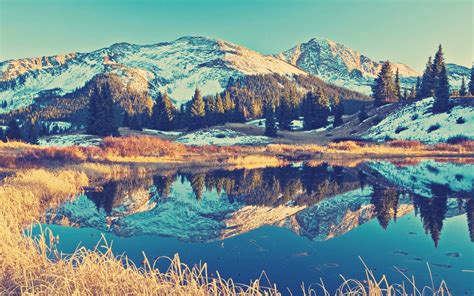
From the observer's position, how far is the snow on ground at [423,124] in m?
52.0

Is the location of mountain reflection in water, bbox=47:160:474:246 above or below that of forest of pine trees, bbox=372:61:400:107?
below

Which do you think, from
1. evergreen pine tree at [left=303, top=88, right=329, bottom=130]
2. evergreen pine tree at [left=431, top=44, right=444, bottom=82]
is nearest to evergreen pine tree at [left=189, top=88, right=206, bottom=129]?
evergreen pine tree at [left=303, top=88, right=329, bottom=130]

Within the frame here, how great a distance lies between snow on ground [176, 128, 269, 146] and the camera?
59.8m

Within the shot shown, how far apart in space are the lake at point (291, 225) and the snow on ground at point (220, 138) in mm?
34668

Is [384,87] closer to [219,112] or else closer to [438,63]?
[438,63]

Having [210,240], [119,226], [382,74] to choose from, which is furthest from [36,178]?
[382,74]

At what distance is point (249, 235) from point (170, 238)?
109 inches

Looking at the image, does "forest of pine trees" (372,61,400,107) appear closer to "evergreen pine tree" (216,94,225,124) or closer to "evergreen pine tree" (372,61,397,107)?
"evergreen pine tree" (372,61,397,107)

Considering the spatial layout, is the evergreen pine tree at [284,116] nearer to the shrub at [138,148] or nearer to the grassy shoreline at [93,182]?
the grassy shoreline at [93,182]

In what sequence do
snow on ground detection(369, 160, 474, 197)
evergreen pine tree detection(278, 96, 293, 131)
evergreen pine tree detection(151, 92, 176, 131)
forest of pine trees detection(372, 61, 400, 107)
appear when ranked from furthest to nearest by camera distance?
evergreen pine tree detection(151, 92, 176, 131), evergreen pine tree detection(278, 96, 293, 131), forest of pine trees detection(372, 61, 400, 107), snow on ground detection(369, 160, 474, 197)

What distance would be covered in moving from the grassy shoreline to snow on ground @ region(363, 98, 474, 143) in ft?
24.0

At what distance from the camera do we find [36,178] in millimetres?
18875

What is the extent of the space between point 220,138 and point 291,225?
163 ft

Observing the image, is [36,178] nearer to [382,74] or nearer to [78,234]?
[78,234]
